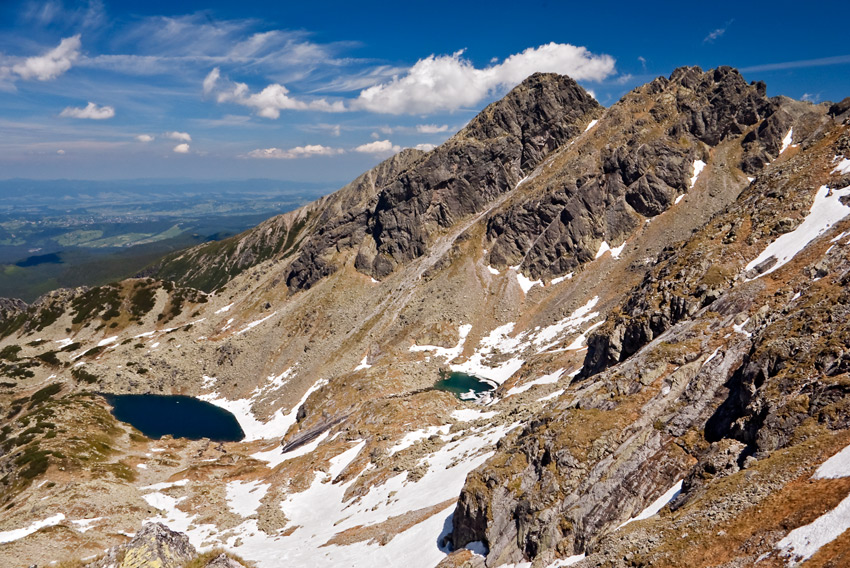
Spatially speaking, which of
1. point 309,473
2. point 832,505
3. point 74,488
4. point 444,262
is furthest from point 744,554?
point 444,262

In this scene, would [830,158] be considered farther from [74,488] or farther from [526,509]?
[74,488]

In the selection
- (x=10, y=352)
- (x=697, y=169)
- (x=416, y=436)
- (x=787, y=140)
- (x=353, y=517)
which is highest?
(x=787, y=140)

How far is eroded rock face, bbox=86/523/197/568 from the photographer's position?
23375 millimetres

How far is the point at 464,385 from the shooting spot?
99375 millimetres

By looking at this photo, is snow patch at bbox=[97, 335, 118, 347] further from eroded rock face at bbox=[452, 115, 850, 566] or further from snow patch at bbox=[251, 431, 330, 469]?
eroded rock face at bbox=[452, 115, 850, 566]

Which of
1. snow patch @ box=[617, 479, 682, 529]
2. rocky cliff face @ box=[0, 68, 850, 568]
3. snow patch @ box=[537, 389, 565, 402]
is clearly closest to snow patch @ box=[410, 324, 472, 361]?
rocky cliff face @ box=[0, 68, 850, 568]

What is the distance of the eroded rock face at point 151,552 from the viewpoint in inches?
920

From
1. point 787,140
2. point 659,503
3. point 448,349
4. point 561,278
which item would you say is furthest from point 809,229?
point 787,140

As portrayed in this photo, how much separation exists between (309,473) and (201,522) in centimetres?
1335

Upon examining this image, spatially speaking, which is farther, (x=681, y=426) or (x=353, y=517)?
(x=353, y=517)

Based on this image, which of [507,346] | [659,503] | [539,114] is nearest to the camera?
[659,503]

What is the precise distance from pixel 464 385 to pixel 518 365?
1345 cm

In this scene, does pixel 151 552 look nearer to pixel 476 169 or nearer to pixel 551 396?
pixel 551 396

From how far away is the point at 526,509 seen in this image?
25.9 meters
